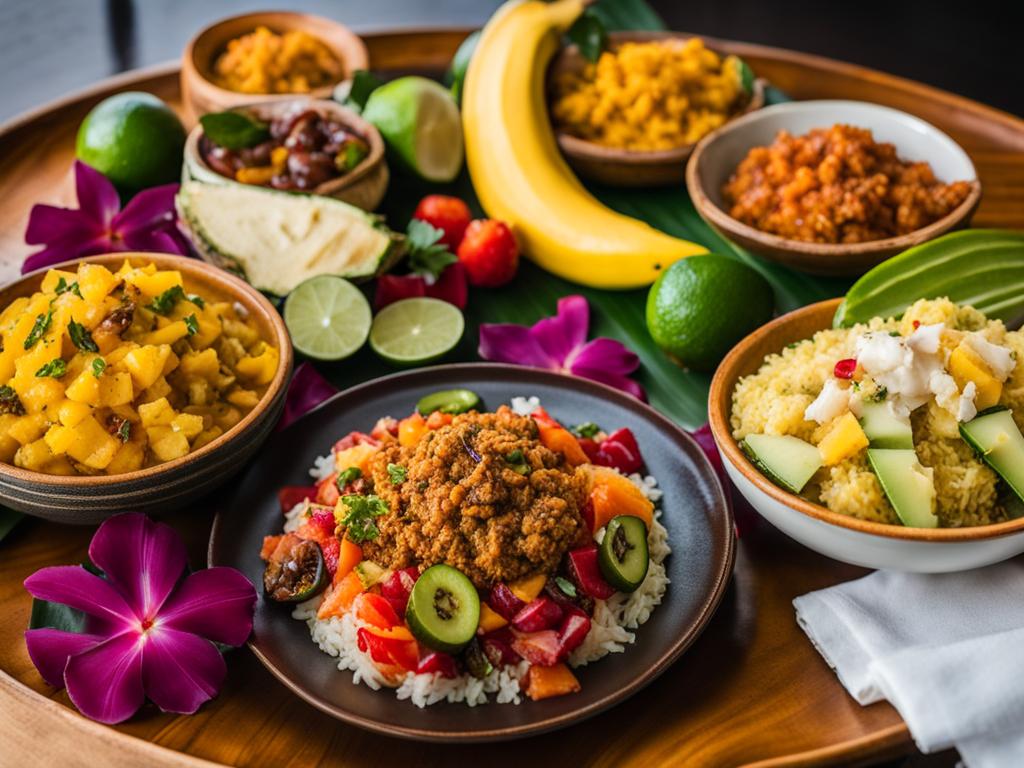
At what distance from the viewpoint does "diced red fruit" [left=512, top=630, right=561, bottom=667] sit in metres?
2.03

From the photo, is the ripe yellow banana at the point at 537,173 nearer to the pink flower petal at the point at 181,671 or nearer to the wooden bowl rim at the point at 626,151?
the wooden bowl rim at the point at 626,151

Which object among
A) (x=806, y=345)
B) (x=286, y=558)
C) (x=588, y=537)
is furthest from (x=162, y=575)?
(x=806, y=345)

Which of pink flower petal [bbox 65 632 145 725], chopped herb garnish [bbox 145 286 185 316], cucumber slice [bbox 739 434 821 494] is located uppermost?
cucumber slice [bbox 739 434 821 494]

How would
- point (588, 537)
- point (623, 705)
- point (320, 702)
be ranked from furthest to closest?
point (588, 537)
point (623, 705)
point (320, 702)

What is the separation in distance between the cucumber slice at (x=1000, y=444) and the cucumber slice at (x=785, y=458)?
33 cm

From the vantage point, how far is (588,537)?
7.29ft

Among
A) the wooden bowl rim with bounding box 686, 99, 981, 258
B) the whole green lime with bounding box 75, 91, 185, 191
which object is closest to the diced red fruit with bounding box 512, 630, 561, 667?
the wooden bowl rim with bounding box 686, 99, 981, 258

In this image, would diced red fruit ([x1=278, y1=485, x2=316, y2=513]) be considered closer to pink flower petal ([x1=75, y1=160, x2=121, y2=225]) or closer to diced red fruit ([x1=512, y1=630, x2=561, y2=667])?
diced red fruit ([x1=512, y1=630, x2=561, y2=667])

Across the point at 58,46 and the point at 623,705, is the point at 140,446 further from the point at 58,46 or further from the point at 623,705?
the point at 58,46

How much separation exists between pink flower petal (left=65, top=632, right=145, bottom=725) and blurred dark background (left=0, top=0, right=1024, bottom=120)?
408cm

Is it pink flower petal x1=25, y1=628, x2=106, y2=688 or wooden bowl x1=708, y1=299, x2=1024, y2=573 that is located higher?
wooden bowl x1=708, y1=299, x2=1024, y2=573

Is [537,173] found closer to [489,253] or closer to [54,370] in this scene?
[489,253]

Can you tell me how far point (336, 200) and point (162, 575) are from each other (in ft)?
4.88

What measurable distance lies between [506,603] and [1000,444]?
1107 millimetres
